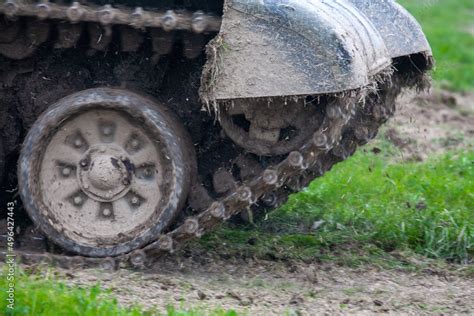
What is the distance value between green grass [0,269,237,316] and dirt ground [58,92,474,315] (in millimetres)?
197

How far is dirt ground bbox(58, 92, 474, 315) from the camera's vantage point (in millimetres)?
6168

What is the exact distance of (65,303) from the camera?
5629mm

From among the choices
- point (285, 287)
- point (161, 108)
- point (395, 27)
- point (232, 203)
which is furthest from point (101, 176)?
point (395, 27)

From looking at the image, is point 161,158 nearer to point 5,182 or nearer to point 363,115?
point 5,182

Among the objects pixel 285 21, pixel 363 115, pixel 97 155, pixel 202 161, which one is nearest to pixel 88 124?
pixel 97 155

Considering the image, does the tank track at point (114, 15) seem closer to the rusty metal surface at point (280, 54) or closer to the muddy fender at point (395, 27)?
the rusty metal surface at point (280, 54)

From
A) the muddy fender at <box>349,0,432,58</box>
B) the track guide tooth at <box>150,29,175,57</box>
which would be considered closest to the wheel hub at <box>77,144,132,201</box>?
the track guide tooth at <box>150,29,175,57</box>

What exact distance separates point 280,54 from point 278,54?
0.01 metres

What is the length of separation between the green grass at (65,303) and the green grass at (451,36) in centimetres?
450

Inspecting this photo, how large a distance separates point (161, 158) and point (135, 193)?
275 millimetres

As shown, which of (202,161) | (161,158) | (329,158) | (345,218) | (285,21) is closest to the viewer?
(285,21)

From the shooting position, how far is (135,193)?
682 centimetres

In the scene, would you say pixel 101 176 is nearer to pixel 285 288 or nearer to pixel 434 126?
pixel 285 288

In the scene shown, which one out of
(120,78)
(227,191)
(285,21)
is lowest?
(227,191)
